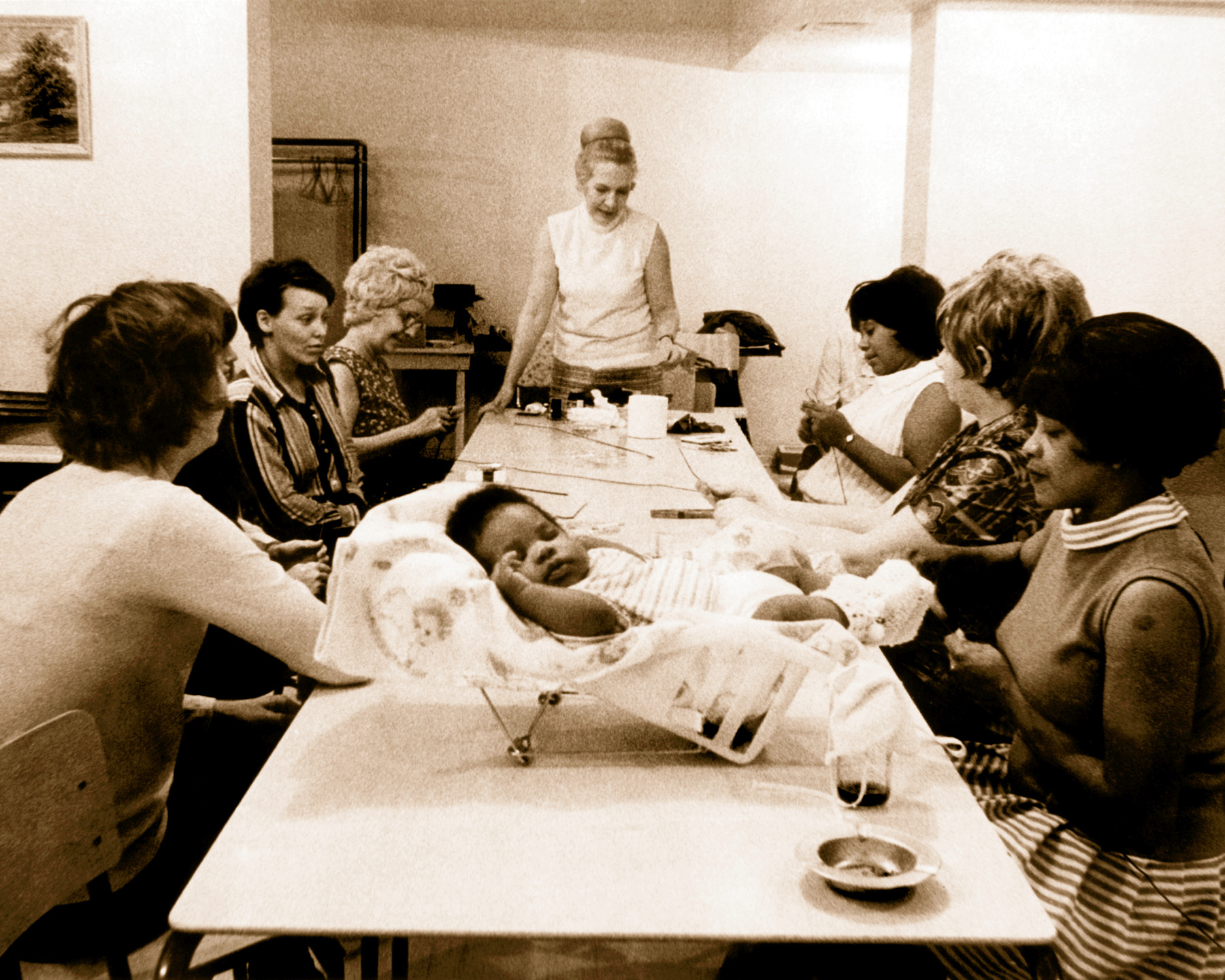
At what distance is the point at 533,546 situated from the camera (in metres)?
1.67

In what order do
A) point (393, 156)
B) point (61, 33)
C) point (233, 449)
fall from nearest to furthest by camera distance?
point (233, 449), point (61, 33), point (393, 156)

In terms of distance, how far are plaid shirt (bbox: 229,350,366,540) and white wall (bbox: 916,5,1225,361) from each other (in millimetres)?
2967

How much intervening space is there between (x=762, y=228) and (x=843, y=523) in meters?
5.23

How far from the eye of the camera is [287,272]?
3.17 meters

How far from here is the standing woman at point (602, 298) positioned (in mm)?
4773

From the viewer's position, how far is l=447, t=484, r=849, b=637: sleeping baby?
56.5 inches

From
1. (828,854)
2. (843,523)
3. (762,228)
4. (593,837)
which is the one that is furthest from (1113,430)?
(762,228)

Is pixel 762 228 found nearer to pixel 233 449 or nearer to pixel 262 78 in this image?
pixel 262 78

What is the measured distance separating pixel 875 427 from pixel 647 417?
3.60 feet

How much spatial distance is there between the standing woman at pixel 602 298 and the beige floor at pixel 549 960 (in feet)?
8.41

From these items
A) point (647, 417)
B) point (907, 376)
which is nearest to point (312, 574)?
point (907, 376)

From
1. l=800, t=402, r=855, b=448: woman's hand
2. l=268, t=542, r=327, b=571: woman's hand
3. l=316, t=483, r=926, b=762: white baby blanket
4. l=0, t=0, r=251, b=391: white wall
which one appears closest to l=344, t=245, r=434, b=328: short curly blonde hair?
l=0, t=0, r=251, b=391: white wall

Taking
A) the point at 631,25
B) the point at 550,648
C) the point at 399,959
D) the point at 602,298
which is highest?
the point at 631,25

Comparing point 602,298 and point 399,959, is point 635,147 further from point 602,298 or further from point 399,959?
point 399,959
